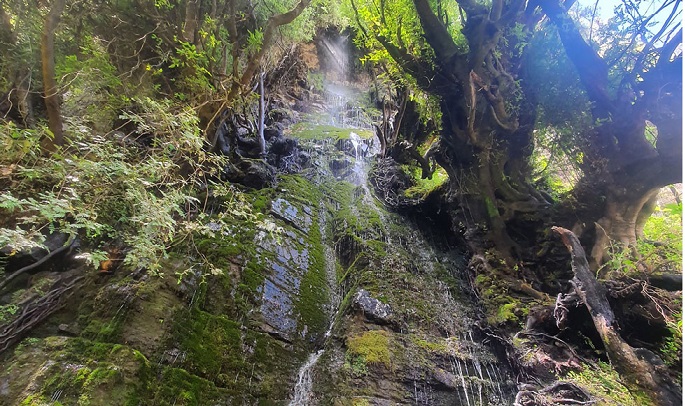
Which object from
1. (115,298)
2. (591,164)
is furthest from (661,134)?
(115,298)

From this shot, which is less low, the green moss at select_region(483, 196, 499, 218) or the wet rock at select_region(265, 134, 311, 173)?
the wet rock at select_region(265, 134, 311, 173)

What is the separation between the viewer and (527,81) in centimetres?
673

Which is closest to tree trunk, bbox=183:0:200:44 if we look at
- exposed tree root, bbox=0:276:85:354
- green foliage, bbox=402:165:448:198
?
exposed tree root, bbox=0:276:85:354

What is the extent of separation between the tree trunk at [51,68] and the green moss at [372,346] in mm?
4904

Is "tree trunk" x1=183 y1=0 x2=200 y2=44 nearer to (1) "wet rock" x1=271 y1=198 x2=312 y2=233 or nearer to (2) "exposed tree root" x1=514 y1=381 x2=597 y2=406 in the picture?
(1) "wet rock" x1=271 y1=198 x2=312 y2=233

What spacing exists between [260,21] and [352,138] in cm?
816

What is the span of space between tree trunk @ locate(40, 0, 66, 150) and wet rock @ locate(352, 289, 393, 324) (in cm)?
503

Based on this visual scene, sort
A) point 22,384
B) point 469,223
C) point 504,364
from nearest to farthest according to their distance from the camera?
1. point 22,384
2. point 504,364
3. point 469,223

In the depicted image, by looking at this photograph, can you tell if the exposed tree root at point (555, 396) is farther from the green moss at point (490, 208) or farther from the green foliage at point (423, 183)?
the green foliage at point (423, 183)

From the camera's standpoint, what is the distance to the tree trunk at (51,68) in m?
3.71

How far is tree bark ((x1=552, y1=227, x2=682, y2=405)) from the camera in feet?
10.5

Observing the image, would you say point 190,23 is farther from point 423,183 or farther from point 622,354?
point 423,183

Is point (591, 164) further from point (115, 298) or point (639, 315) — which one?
point (115, 298)

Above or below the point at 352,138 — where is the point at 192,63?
below
